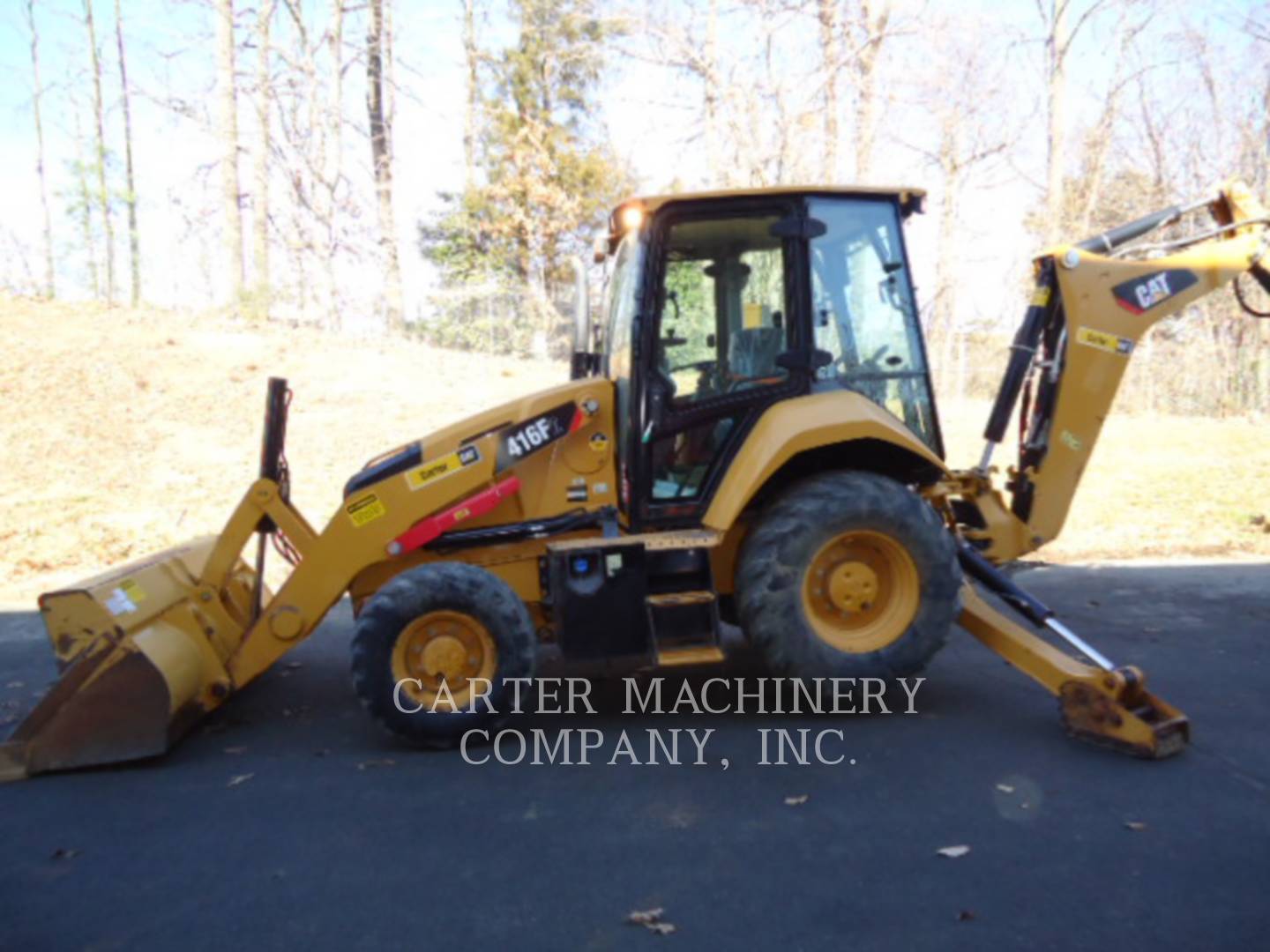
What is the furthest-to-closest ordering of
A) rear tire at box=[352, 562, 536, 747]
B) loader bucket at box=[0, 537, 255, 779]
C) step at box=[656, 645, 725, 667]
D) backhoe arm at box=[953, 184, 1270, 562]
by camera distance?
backhoe arm at box=[953, 184, 1270, 562] → step at box=[656, 645, 725, 667] → rear tire at box=[352, 562, 536, 747] → loader bucket at box=[0, 537, 255, 779]

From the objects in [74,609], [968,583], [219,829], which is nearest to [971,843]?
[968,583]

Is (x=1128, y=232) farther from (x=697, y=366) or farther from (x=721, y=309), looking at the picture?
(x=697, y=366)

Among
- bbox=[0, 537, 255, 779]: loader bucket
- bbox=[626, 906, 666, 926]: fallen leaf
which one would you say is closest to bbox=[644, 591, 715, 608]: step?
bbox=[626, 906, 666, 926]: fallen leaf

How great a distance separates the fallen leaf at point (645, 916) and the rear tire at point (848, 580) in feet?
5.64

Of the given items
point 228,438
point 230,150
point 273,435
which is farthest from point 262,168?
point 273,435

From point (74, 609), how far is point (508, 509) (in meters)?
2.03

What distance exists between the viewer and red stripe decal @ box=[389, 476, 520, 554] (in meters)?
4.75

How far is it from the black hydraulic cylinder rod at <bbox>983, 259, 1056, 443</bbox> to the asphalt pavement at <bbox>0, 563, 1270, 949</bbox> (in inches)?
61.7

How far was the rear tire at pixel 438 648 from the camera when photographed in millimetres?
4375

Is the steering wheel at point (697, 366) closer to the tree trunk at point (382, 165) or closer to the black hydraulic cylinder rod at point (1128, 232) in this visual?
the black hydraulic cylinder rod at point (1128, 232)

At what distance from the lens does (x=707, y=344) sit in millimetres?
4879

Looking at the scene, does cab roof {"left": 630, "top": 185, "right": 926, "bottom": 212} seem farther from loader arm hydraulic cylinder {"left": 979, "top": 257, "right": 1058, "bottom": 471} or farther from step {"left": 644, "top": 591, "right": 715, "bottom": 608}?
step {"left": 644, "top": 591, "right": 715, "bottom": 608}

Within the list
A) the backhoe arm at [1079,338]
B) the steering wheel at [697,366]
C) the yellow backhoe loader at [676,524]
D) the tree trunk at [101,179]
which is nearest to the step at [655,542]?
the yellow backhoe loader at [676,524]

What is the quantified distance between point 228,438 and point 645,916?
34.9 feet
